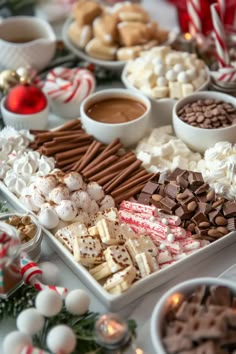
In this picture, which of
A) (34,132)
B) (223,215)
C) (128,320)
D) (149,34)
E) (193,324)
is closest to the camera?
(193,324)

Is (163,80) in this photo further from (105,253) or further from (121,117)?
(105,253)

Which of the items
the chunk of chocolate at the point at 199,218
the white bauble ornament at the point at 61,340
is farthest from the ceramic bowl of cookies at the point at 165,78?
the white bauble ornament at the point at 61,340

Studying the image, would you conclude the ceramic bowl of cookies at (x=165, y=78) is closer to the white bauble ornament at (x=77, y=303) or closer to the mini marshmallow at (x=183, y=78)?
the mini marshmallow at (x=183, y=78)

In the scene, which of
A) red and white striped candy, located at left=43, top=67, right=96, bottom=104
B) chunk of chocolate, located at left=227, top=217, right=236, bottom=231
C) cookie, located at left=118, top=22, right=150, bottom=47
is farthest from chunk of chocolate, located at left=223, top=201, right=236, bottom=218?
cookie, located at left=118, top=22, right=150, bottom=47

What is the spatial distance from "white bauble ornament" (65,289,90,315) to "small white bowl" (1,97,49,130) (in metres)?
0.64

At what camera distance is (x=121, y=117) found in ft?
5.03

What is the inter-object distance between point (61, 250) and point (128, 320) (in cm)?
23

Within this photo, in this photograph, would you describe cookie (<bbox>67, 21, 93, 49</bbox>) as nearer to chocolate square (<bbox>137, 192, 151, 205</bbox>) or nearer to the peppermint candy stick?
chocolate square (<bbox>137, 192, 151, 205</bbox>)

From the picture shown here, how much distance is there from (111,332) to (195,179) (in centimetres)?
46

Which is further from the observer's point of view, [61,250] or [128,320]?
[61,250]

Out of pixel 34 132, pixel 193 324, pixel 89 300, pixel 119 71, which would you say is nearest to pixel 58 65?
pixel 119 71

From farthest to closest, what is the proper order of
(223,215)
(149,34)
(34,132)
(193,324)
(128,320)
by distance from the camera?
(149,34)
(34,132)
(223,215)
(128,320)
(193,324)

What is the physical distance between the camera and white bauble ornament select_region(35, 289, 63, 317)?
3.30ft

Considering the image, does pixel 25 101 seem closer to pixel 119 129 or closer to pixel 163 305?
pixel 119 129
